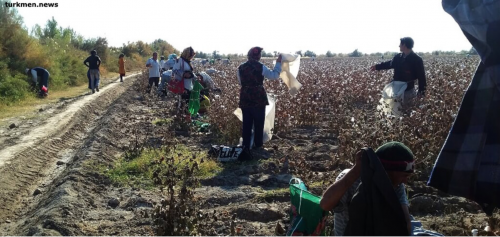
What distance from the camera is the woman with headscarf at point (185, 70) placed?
9.90 m

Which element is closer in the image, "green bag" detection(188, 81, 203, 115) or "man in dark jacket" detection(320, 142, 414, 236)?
"man in dark jacket" detection(320, 142, 414, 236)

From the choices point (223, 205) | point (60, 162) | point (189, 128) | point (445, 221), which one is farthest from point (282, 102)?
point (445, 221)

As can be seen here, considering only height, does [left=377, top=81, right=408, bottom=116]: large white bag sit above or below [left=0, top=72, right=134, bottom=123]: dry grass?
above

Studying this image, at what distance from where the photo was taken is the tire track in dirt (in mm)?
6145

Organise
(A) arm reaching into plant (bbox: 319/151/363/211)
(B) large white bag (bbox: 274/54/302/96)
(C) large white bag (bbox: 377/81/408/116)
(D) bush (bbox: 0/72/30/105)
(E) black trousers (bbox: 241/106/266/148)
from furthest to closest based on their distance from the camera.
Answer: (D) bush (bbox: 0/72/30/105) < (C) large white bag (bbox: 377/81/408/116) < (B) large white bag (bbox: 274/54/302/96) < (E) black trousers (bbox: 241/106/266/148) < (A) arm reaching into plant (bbox: 319/151/363/211)

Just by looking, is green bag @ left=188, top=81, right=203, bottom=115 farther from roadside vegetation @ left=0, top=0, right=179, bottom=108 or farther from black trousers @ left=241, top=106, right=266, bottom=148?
roadside vegetation @ left=0, top=0, right=179, bottom=108

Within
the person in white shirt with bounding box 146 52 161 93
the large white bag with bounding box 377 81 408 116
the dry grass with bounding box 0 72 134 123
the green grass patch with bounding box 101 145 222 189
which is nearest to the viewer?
the green grass patch with bounding box 101 145 222 189

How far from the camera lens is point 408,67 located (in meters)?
8.14

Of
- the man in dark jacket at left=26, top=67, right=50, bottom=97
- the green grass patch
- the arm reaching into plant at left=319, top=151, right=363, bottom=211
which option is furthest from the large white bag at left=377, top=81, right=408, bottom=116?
the man in dark jacket at left=26, top=67, right=50, bottom=97

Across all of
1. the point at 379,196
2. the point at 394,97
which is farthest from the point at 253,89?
the point at 379,196

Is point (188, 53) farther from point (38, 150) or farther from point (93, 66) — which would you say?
point (93, 66)

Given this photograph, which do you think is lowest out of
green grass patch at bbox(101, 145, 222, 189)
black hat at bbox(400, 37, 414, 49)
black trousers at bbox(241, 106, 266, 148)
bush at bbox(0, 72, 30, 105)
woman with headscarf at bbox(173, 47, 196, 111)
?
green grass patch at bbox(101, 145, 222, 189)

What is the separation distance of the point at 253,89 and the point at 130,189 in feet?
7.63

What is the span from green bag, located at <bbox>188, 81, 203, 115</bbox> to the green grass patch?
8.21ft
